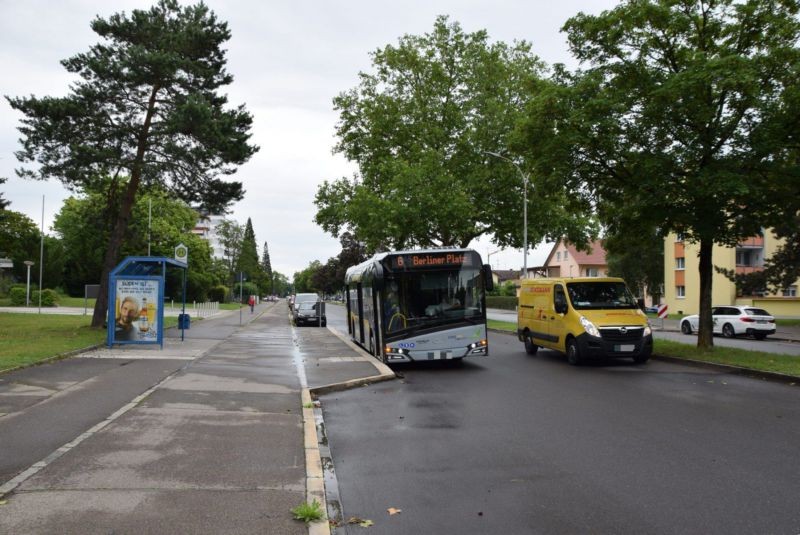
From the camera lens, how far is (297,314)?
36.3m

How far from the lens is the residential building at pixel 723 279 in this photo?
146 feet

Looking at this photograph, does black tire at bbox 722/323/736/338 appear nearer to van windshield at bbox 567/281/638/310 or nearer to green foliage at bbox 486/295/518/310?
van windshield at bbox 567/281/638/310

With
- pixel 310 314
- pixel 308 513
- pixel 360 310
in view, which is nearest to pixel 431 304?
pixel 360 310

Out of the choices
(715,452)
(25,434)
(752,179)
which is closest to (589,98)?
(752,179)

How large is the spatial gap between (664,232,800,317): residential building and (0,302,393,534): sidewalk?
4129cm

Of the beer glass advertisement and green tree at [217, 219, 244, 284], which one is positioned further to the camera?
green tree at [217, 219, 244, 284]

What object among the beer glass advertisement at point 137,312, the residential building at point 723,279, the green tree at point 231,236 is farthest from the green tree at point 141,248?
the beer glass advertisement at point 137,312

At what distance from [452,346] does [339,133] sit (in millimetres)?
24443

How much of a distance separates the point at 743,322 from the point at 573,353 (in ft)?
53.5

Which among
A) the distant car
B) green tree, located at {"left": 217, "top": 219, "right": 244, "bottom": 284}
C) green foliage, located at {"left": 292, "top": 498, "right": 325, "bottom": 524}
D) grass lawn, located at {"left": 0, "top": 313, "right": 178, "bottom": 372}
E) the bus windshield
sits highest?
green tree, located at {"left": 217, "top": 219, "right": 244, "bottom": 284}

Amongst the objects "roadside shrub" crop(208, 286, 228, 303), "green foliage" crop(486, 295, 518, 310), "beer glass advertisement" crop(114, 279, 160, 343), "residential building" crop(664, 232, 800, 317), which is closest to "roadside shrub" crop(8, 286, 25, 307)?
"roadside shrub" crop(208, 286, 228, 303)

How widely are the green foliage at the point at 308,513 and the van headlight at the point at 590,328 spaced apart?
36.1ft

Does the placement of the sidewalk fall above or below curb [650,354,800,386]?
below

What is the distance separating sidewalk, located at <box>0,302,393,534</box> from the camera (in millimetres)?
4418
